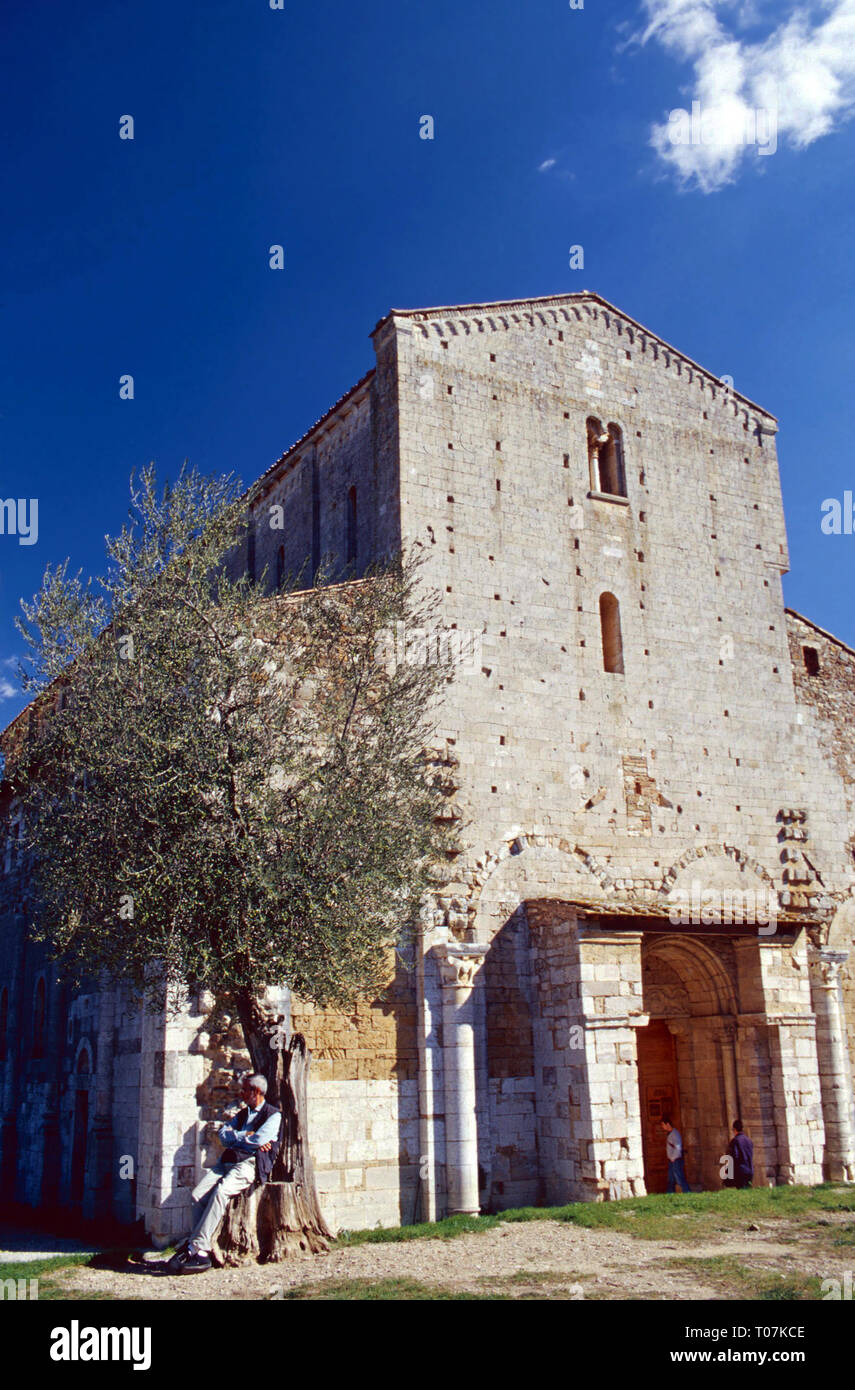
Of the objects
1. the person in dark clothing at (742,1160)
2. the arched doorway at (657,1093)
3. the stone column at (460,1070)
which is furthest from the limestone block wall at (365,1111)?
the person in dark clothing at (742,1160)

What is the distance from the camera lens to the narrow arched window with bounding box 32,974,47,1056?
21219 millimetres

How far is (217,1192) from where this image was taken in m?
11.2

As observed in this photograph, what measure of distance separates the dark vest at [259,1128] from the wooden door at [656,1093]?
8.07 m

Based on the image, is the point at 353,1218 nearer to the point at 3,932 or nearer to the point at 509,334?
the point at 3,932

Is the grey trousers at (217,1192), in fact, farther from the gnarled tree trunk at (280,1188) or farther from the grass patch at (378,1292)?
the grass patch at (378,1292)

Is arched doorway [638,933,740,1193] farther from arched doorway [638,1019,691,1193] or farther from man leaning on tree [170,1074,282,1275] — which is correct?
man leaning on tree [170,1074,282,1275]

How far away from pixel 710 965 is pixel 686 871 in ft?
5.69

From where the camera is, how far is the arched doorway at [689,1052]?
17.5 metres

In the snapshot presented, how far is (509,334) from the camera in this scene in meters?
20.0

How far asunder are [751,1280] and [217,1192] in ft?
17.0

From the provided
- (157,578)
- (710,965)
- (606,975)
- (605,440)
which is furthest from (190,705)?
(605,440)

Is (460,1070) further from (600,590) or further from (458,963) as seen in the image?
(600,590)

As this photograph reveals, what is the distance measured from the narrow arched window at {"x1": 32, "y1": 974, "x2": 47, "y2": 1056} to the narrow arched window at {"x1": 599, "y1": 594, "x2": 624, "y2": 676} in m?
12.4

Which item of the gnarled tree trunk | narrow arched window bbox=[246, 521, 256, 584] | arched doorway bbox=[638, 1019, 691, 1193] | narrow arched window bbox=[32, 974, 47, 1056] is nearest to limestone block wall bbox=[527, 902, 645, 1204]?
arched doorway bbox=[638, 1019, 691, 1193]
